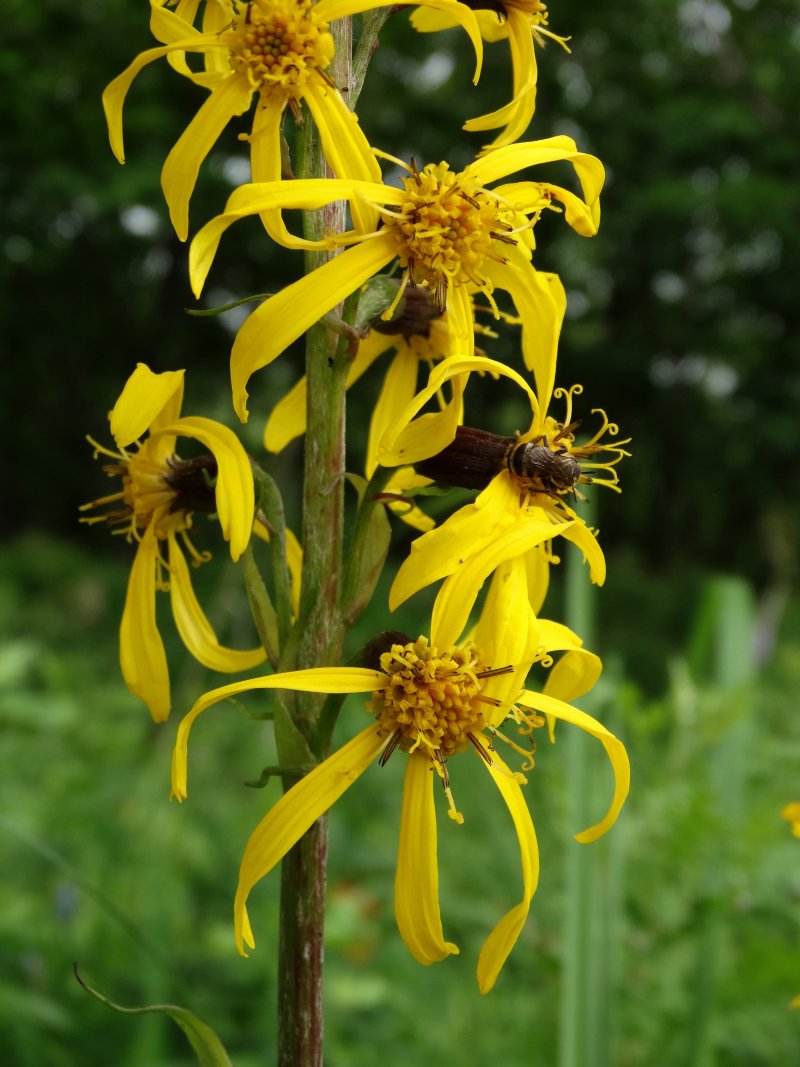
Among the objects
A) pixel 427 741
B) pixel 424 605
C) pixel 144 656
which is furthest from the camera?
pixel 424 605

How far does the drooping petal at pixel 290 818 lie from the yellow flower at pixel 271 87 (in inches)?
18.6

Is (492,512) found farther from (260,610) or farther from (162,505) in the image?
(162,505)

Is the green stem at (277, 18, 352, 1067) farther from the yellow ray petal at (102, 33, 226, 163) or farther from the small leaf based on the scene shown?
the yellow ray petal at (102, 33, 226, 163)

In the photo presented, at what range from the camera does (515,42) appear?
4.32 ft

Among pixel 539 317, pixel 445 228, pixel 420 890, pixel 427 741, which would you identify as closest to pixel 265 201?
pixel 445 228

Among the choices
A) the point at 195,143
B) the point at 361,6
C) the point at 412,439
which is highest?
A: the point at 361,6

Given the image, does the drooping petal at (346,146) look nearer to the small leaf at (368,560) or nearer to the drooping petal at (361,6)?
the drooping petal at (361,6)

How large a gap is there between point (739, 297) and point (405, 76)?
17.4 feet

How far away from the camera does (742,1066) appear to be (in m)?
2.55

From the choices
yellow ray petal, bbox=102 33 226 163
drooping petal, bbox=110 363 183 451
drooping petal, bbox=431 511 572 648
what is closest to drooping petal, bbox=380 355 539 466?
drooping petal, bbox=431 511 572 648

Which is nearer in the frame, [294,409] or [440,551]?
[440,551]

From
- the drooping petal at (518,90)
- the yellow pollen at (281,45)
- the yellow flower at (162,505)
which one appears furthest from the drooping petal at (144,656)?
the drooping petal at (518,90)

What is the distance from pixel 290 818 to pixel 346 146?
61 centimetres

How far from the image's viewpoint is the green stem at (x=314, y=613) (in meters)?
1.12
